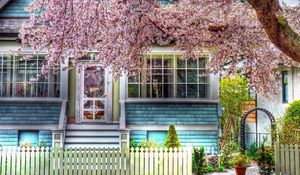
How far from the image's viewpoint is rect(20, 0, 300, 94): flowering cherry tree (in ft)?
30.4

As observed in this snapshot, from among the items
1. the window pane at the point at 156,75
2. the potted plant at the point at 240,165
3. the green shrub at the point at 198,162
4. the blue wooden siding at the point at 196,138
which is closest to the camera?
the potted plant at the point at 240,165

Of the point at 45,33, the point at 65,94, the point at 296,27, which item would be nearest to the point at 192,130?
the point at 65,94

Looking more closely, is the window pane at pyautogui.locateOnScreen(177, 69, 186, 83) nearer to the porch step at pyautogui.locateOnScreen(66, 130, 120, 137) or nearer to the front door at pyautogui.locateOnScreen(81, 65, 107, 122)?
the front door at pyautogui.locateOnScreen(81, 65, 107, 122)

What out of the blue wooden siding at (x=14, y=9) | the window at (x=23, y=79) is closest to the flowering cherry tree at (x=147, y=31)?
the window at (x=23, y=79)

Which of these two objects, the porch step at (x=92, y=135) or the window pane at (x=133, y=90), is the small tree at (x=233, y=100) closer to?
the window pane at (x=133, y=90)

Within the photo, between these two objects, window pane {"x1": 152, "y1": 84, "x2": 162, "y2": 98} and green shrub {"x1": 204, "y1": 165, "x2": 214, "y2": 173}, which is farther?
window pane {"x1": 152, "y1": 84, "x2": 162, "y2": 98}

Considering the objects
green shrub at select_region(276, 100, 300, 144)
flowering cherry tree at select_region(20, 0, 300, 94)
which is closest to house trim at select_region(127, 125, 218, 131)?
green shrub at select_region(276, 100, 300, 144)

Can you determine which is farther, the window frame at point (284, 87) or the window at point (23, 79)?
the window frame at point (284, 87)

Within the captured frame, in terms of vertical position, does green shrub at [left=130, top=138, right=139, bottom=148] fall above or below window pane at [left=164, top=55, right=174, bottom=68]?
below

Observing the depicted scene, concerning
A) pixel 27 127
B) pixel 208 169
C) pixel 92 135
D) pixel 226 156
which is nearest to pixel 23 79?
pixel 27 127

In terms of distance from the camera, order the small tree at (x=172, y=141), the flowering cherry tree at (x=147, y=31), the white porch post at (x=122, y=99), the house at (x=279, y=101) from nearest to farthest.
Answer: the flowering cherry tree at (x=147, y=31) → the small tree at (x=172, y=141) → the white porch post at (x=122, y=99) → the house at (x=279, y=101)

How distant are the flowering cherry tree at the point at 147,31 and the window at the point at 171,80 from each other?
3.92 metres

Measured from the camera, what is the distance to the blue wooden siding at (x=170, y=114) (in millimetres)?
15172

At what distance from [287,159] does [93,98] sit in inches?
336
